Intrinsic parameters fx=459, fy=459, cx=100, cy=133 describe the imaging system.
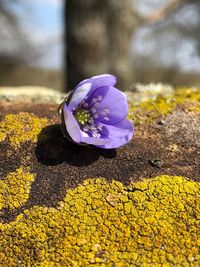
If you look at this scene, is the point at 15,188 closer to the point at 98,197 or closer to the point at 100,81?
the point at 98,197

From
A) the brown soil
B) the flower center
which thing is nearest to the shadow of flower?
the brown soil

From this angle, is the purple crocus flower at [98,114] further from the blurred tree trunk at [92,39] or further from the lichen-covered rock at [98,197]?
the blurred tree trunk at [92,39]

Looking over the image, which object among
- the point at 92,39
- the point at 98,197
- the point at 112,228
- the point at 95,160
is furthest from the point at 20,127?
the point at 92,39

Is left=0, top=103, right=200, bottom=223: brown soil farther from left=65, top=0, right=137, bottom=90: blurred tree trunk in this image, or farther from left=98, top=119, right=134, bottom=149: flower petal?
left=65, top=0, right=137, bottom=90: blurred tree trunk

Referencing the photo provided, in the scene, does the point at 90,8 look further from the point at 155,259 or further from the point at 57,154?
the point at 155,259

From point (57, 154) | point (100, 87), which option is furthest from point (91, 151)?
point (100, 87)
